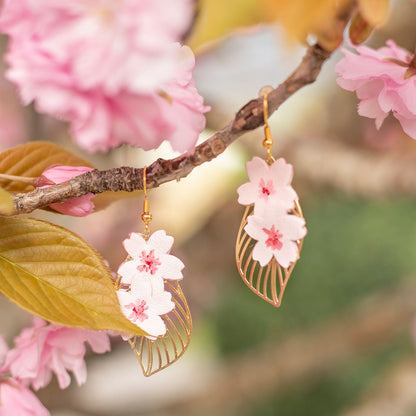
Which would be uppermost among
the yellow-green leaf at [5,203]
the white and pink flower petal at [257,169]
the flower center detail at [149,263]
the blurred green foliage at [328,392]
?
the white and pink flower petal at [257,169]

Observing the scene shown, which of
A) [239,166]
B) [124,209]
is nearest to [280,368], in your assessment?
[239,166]

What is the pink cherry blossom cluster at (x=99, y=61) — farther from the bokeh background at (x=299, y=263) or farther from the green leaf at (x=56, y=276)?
the bokeh background at (x=299, y=263)

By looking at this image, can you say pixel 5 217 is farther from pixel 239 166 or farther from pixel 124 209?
pixel 124 209

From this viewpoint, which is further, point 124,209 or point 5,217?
point 124,209

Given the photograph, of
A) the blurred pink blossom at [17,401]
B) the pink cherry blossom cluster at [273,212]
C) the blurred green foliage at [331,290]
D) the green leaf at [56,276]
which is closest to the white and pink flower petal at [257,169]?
the pink cherry blossom cluster at [273,212]

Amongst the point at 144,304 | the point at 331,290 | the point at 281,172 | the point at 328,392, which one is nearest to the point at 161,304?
the point at 144,304

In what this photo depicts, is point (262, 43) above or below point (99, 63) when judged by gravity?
below

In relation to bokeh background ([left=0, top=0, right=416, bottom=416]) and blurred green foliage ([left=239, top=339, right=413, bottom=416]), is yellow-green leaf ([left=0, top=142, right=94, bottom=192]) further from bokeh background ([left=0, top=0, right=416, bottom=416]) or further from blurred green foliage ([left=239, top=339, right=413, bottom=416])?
blurred green foliage ([left=239, top=339, right=413, bottom=416])

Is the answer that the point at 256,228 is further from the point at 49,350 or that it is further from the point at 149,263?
the point at 49,350
